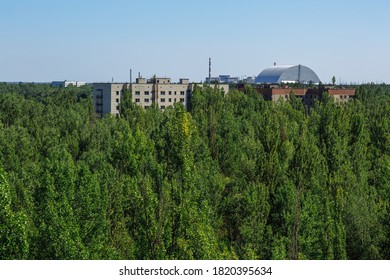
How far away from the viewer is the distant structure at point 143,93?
62781 mm

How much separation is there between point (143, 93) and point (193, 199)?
4656 centimetres

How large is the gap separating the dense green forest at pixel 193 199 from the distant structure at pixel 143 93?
26.5m

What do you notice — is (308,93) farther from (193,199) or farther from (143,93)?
(193,199)

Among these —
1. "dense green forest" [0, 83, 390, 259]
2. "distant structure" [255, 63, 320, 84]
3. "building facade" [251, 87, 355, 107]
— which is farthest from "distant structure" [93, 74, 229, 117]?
"distant structure" [255, 63, 320, 84]

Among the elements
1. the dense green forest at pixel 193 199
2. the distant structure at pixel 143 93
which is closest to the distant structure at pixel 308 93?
the distant structure at pixel 143 93

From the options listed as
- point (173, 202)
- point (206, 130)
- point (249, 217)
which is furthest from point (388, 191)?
point (206, 130)

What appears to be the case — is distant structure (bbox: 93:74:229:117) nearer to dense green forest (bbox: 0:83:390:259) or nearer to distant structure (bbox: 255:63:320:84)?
dense green forest (bbox: 0:83:390:259)

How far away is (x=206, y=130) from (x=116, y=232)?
17.6 metres

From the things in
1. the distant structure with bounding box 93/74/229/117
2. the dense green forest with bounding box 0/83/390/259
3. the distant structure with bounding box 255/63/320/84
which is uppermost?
the distant structure with bounding box 255/63/320/84

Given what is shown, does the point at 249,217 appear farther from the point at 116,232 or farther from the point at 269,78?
the point at 269,78

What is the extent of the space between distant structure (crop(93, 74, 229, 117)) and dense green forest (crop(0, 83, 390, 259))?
26.5 m

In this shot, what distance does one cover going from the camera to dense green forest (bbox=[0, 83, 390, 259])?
15.2 meters

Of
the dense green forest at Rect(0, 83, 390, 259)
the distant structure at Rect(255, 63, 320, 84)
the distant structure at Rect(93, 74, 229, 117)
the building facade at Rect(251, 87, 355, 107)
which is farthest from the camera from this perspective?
the distant structure at Rect(255, 63, 320, 84)

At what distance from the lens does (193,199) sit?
17875mm
